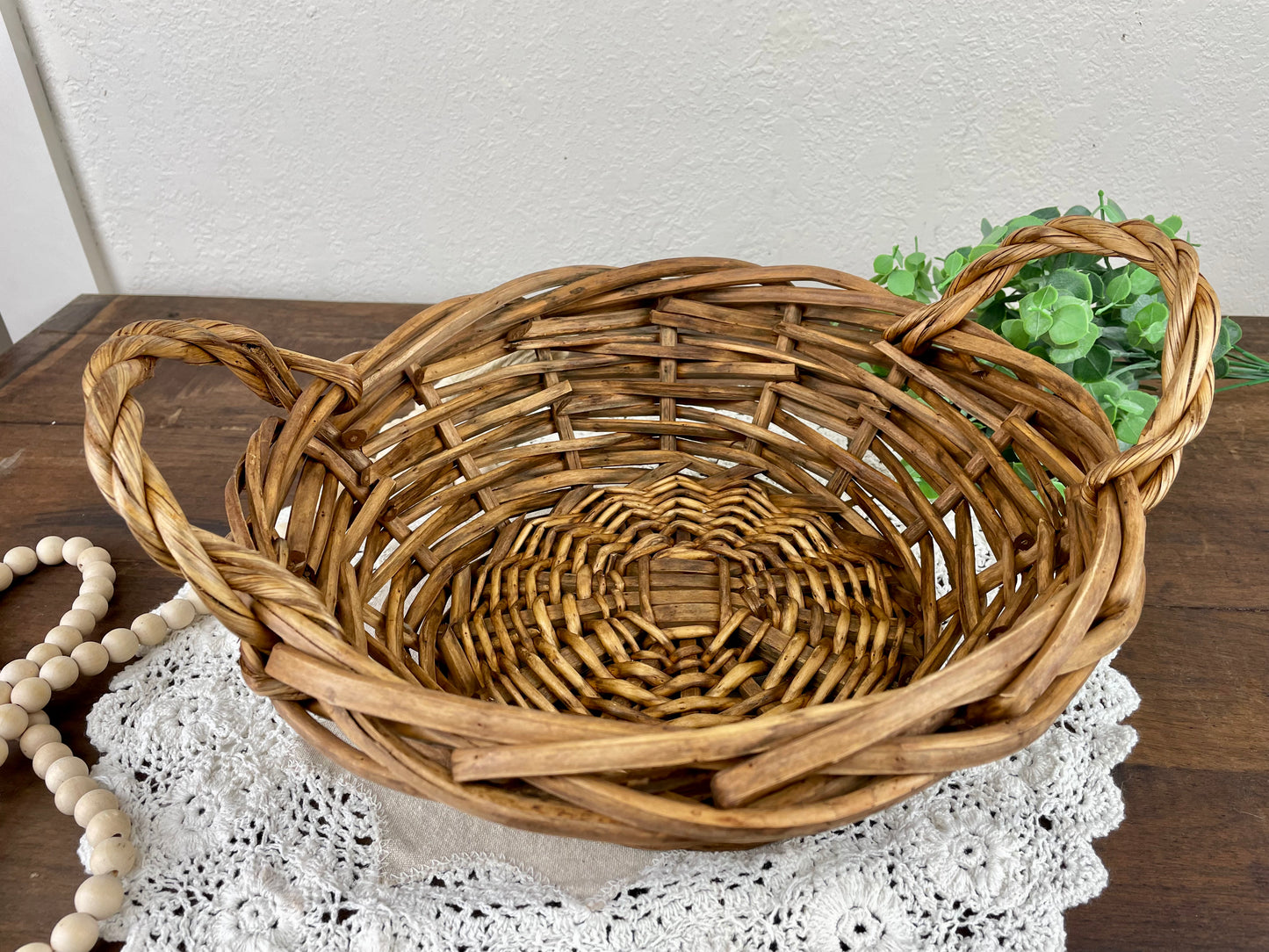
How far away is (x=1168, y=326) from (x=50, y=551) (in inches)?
29.7

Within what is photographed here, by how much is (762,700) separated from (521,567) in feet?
0.65

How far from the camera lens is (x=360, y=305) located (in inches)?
40.4

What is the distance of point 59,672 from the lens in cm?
56

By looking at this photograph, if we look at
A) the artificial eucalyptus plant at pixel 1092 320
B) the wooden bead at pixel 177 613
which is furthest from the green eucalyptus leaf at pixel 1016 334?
the wooden bead at pixel 177 613

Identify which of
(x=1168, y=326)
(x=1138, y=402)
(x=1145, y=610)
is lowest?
(x=1145, y=610)

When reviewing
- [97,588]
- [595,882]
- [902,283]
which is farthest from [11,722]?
[902,283]

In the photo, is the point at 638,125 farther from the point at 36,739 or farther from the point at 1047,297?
the point at 36,739

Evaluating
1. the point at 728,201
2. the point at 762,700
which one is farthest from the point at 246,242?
the point at 762,700

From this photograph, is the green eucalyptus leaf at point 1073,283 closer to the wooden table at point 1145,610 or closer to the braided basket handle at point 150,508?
the wooden table at point 1145,610

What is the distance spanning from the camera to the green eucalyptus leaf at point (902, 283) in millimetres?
728

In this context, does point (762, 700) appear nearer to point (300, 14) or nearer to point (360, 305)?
point (360, 305)

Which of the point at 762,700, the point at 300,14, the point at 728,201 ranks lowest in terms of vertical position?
the point at 762,700

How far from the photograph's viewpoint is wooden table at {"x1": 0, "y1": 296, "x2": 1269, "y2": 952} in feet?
1.54

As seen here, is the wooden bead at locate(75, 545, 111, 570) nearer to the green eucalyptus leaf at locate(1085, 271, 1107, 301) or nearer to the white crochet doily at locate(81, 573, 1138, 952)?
the white crochet doily at locate(81, 573, 1138, 952)
